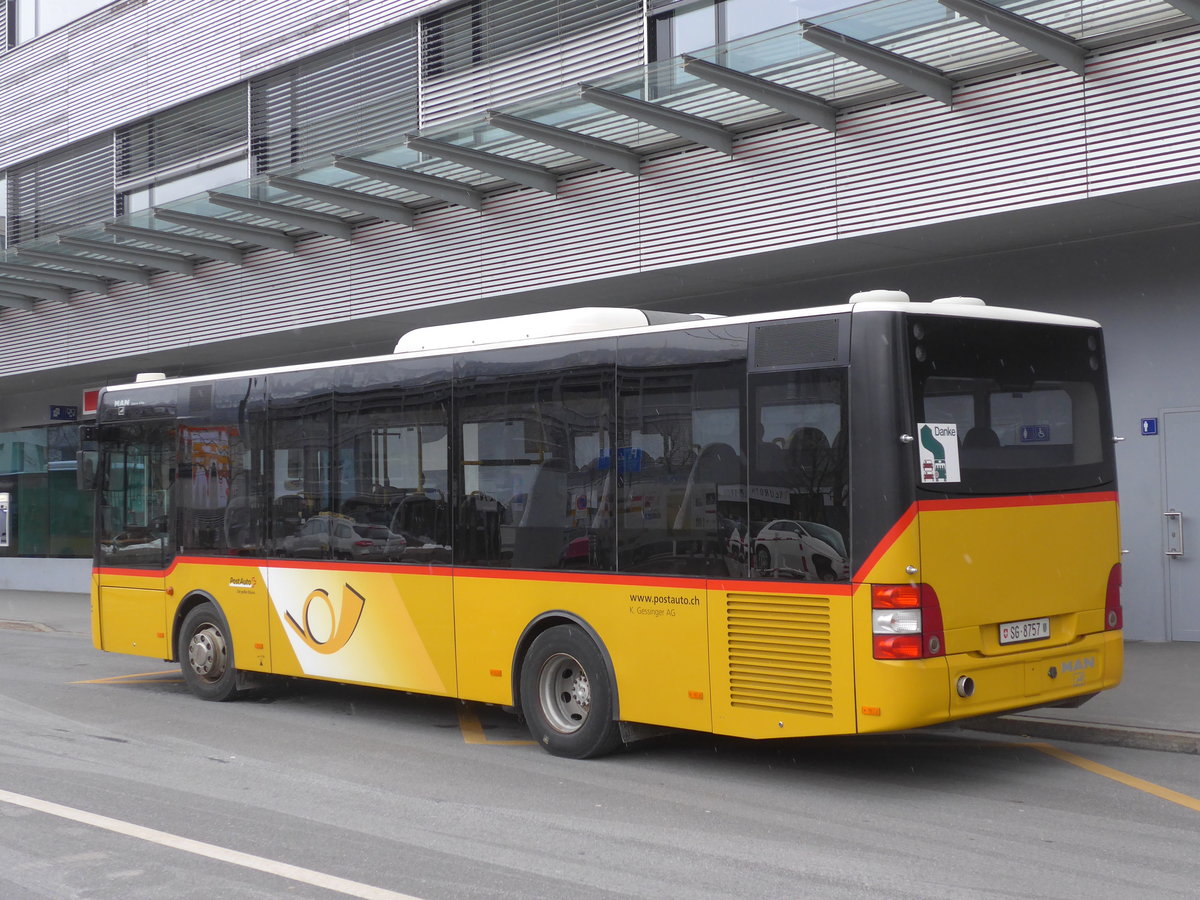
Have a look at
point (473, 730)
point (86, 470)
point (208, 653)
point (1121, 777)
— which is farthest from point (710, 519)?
point (86, 470)

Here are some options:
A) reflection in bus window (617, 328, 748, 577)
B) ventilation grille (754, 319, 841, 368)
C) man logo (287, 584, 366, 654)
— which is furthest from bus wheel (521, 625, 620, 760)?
ventilation grille (754, 319, 841, 368)

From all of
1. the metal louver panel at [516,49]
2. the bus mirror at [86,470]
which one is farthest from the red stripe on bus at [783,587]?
the metal louver panel at [516,49]

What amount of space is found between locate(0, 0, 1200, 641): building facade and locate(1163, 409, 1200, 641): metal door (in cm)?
3

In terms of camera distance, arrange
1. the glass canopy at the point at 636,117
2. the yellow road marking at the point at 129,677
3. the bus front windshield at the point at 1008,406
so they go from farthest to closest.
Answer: the yellow road marking at the point at 129,677
the glass canopy at the point at 636,117
the bus front windshield at the point at 1008,406

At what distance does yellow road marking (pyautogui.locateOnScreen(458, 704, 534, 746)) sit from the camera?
9.56 m

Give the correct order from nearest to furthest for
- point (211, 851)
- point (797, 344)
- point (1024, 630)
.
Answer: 1. point (211, 851)
2. point (797, 344)
3. point (1024, 630)

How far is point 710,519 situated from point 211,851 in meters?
3.36

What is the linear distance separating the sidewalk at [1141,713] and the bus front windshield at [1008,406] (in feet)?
4.91

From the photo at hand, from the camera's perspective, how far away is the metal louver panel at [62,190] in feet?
77.1

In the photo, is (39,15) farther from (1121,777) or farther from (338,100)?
(1121,777)

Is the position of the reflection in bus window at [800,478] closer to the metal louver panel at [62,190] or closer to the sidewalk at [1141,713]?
the sidewalk at [1141,713]

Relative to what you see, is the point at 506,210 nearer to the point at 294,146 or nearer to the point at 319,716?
the point at 294,146

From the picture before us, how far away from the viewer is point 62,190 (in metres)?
24.4

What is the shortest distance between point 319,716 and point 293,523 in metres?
1.62
